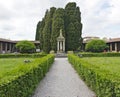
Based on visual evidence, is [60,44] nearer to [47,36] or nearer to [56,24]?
[56,24]


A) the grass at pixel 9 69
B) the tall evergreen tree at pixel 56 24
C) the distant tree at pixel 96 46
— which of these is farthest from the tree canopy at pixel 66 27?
the grass at pixel 9 69

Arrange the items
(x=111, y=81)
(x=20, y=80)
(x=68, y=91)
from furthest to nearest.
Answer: (x=68, y=91) < (x=20, y=80) < (x=111, y=81)

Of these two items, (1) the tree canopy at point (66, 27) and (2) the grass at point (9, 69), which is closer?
Answer: (2) the grass at point (9, 69)

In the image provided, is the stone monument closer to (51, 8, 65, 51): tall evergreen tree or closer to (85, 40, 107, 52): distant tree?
(51, 8, 65, 51): tall evergreen tree

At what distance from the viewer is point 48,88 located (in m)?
9.51

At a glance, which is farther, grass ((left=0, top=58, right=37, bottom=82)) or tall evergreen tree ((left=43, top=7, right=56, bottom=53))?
tall evergreen tree ((left=43, top=7, right=56, bottom=53))

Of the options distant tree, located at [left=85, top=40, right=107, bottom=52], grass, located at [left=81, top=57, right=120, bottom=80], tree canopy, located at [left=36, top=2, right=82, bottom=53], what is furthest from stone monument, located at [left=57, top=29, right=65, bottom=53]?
A: grass, located at [left=81, top=57, right=120, bottom=80]

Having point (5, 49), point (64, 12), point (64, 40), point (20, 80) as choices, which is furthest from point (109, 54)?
point (20, 80)

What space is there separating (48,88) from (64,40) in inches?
1443

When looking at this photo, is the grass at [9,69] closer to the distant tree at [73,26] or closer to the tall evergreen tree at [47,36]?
the distant tree at [73,26]

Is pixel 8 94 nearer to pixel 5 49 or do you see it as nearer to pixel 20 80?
pixel 20 80

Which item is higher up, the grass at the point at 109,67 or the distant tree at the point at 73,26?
the distant tree at the point at 73,26

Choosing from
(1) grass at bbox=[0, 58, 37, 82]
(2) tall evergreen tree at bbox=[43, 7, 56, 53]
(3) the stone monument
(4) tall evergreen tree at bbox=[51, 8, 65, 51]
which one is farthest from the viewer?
(2) tall evergreen tree at bbox=[43, 7, 56, 53]

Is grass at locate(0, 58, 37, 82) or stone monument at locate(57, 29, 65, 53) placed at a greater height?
stone monument at locate(57, 29, 65, 53)
